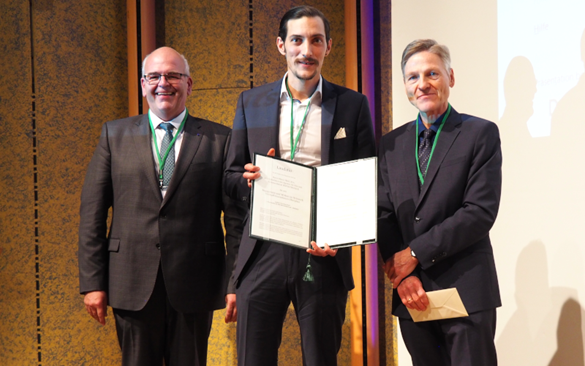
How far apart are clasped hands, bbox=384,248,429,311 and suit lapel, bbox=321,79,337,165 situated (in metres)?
0.48

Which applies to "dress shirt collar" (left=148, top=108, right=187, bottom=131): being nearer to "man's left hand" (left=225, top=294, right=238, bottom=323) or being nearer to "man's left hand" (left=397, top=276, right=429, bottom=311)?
"man's left hand" (left=225, top=294, right=238, bottom=323)

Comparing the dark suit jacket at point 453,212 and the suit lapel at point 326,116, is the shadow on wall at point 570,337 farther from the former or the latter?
the suit lapel at point 326,116

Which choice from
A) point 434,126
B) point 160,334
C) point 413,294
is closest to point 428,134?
point 434,126

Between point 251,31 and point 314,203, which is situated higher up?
point 251,31

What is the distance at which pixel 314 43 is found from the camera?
233 centimetres

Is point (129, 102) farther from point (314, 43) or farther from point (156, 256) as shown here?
point (314, 43)

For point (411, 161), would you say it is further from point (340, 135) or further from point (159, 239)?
point (159, 239)

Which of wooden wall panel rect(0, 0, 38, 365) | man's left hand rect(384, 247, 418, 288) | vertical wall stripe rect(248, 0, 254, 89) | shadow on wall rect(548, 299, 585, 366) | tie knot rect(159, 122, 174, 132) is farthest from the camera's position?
vertical wall stripe rect(248, 0, 254, 89)

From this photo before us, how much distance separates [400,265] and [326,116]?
67cm

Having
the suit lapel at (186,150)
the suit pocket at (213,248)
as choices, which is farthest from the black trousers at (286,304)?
the suit lapel at (186,150)

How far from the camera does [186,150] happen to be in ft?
8.72

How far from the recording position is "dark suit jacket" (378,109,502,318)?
6.66ft

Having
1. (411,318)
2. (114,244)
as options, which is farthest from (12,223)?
(411,318)

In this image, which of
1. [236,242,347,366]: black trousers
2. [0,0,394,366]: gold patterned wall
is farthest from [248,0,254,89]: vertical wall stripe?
[236,242,347,366]: black trousers
